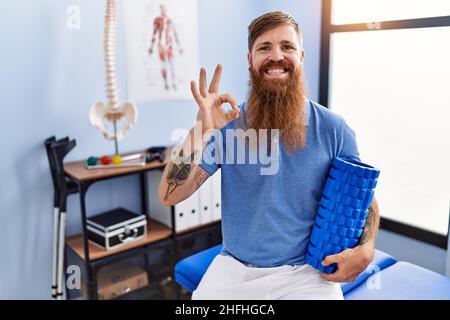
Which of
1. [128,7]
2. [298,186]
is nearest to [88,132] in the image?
[128,7]

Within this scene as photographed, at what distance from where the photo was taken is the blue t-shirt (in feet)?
4.57

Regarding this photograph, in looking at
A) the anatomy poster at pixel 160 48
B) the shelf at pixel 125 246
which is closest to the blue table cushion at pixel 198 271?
the shelf at pixel 125 246

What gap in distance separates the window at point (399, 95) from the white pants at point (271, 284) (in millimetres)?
1284

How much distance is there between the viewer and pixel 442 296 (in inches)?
66.2

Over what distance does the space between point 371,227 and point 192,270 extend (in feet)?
2.60

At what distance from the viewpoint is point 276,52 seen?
4.37 feet

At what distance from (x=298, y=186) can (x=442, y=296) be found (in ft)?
2.62

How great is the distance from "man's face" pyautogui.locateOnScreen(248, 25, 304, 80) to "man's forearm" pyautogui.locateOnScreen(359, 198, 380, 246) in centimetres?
55

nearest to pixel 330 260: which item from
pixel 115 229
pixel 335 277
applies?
pixel 335 277

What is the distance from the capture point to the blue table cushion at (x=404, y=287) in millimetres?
1694

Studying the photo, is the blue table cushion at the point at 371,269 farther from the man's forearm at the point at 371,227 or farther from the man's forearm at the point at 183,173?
the man's forearm at the point at 183,173

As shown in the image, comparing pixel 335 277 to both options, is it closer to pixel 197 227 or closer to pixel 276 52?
pixel 276 52
